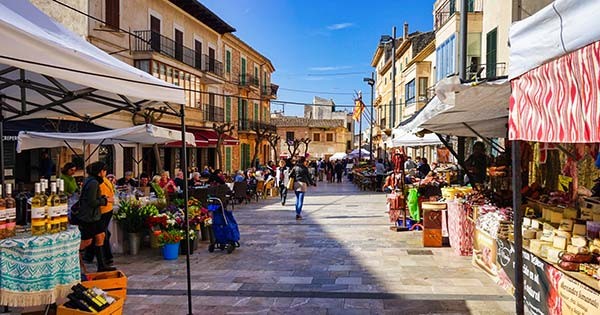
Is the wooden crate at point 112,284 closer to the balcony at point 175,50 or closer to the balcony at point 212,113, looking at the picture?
the balcony at point 175,50

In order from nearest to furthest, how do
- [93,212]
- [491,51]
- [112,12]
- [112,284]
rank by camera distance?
[112,284], [93,212], [491,51], [112,12]

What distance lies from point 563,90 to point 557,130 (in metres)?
0.24

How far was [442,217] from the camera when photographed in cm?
791

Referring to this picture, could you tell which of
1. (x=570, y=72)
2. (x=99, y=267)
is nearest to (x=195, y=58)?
(x=99, y=267)

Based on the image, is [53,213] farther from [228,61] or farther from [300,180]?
[228,61]

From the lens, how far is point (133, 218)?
7.63 metres

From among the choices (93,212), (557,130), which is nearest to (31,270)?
(93,212)

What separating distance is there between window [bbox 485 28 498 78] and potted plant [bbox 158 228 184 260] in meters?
12.0

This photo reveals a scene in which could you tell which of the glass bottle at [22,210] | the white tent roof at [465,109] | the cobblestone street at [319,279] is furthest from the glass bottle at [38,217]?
the glass bottle at [22,210]

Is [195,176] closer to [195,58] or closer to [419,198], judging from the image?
[419,198]

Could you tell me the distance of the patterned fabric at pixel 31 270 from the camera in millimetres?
3301

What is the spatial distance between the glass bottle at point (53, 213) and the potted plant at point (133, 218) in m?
3.98

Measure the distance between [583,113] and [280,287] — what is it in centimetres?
418

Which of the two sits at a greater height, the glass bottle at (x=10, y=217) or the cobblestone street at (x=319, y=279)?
the glass bottle at (x=10, y=217)
